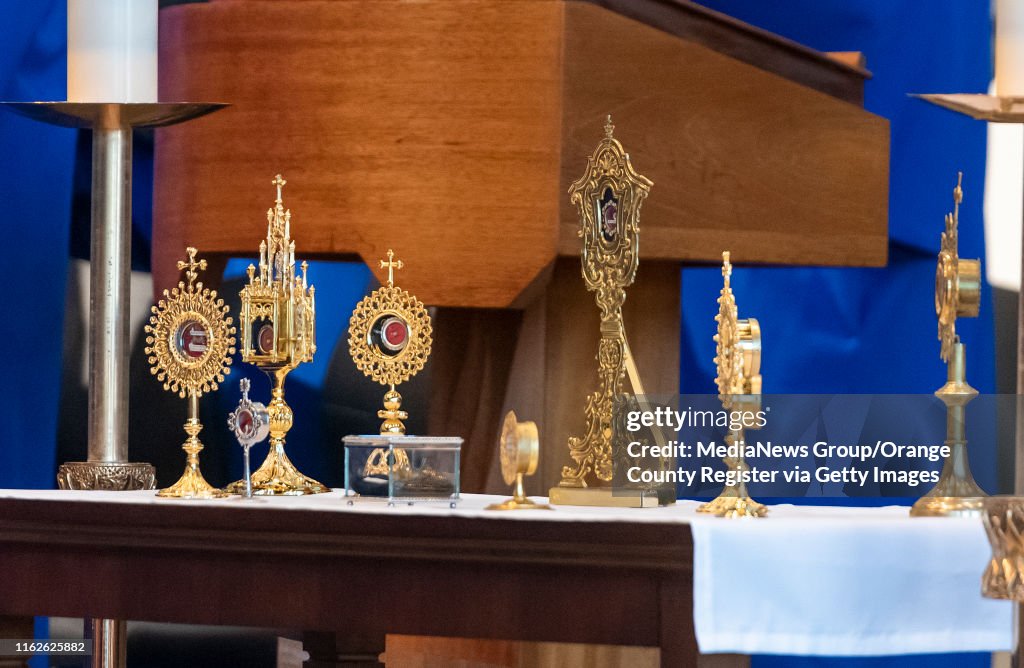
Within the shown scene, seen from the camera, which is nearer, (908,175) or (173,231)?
(173,231)

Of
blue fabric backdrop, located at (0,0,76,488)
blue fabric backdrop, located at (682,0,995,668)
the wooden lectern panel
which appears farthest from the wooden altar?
blue fabric backdrop, located at (682,0,995,668)

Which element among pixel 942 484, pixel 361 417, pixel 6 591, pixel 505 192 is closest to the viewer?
pixel 942 484

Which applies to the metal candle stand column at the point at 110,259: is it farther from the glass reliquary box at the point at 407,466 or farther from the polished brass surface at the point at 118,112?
the glass reliquary box at the point at 407,466

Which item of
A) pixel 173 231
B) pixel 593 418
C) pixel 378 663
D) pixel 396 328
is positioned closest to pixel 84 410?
pixel 173 231

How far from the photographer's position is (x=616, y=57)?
2.44 metres

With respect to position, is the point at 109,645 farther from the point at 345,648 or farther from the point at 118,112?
the point at 118,112

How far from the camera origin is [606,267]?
2094mm

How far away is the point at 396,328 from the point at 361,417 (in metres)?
1.52

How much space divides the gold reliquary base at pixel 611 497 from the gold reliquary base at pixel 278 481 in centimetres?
35

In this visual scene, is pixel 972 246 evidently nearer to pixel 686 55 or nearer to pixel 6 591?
pixel 686 55

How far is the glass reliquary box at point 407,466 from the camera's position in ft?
6.68

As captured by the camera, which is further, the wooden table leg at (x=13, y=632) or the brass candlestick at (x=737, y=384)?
the wooden table leg at (x=13, y=632)

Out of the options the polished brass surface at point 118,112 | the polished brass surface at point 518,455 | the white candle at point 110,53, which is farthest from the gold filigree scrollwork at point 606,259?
the white candle at point 110,53

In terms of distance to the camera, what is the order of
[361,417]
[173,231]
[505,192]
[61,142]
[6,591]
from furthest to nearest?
[361,417], [61,142], [173,231], [505,192], [6,591]
